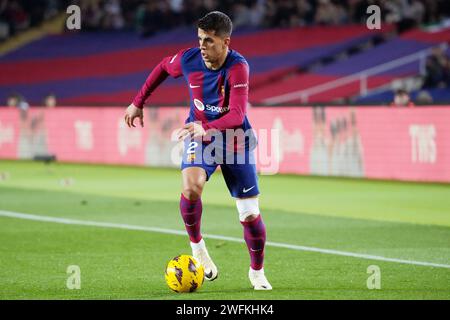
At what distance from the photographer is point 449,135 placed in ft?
65.5

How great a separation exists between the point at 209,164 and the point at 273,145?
14.8 meters

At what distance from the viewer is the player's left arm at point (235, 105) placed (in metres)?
8.53

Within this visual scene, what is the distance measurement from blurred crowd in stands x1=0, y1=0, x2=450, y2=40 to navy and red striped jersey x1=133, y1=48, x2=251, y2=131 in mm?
21259

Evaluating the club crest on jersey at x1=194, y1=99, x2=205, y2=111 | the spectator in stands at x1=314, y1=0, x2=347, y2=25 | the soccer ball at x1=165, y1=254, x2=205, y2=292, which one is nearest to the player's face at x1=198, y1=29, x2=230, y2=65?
the club crest on jersey at x1=194, y1=99, x2=205, y2=111

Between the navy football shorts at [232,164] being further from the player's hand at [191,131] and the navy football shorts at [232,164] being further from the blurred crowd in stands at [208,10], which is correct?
the blurred crowd in stands at [208,10]

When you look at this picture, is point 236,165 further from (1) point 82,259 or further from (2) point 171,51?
(2) point 171,51

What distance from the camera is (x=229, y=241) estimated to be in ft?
40.3

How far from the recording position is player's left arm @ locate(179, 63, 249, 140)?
28.0ft

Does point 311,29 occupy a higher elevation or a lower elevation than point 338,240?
higher

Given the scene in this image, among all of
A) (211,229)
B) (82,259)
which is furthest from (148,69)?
(82,259)

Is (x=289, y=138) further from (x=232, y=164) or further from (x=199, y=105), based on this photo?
(x=232, y=164)

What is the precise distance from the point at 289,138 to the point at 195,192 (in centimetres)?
1427

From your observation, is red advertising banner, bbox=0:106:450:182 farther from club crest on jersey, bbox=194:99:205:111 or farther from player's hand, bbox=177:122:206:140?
player's hand, bbox=177:122:206:140

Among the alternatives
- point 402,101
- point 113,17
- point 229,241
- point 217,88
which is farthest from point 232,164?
point 113,17
